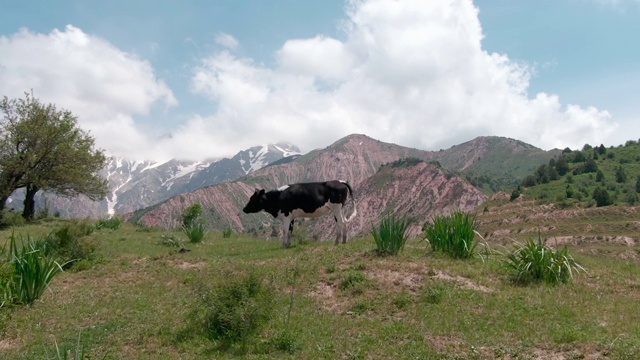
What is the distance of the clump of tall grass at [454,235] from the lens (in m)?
13.4

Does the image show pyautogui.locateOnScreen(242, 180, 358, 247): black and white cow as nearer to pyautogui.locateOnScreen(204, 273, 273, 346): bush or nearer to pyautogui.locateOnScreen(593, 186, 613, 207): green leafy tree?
pyautogui.locateOnScreen(204, 273, 273, 346): bush

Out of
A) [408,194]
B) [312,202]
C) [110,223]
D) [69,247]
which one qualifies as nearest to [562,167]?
[408,194]

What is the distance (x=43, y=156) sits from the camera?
33594mm

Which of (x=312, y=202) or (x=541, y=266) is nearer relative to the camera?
(x=541, y=266)

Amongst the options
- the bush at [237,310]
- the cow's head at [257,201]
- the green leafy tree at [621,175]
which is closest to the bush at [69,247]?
the cow's head at [257,201]

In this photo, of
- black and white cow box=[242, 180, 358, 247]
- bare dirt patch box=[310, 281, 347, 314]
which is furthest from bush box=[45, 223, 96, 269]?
bare dirt patch box=[310, 281, 347, 314]

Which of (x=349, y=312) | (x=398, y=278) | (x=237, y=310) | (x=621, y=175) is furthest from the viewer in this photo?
(x=621, y=175)

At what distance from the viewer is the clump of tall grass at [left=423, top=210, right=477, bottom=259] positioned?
13352 mm

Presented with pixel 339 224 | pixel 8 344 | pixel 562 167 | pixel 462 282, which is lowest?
pixel 8 344

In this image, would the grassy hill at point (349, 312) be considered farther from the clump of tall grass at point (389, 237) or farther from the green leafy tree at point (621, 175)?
the green leafy tree at point (621, 175)

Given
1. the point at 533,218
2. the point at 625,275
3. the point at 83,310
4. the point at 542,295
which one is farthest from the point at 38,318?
the point at 533,218

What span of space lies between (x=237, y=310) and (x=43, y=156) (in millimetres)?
30727

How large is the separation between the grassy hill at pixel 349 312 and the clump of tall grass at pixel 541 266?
33cm

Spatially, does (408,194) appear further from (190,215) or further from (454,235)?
(454,235)
